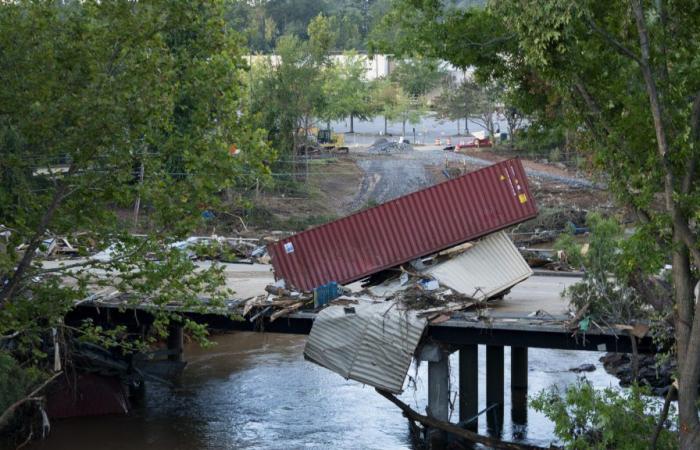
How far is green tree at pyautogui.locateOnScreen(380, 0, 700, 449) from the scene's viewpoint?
653 inches

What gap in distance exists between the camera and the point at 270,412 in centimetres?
2767

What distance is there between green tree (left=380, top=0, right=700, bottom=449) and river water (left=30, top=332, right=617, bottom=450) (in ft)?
28.8

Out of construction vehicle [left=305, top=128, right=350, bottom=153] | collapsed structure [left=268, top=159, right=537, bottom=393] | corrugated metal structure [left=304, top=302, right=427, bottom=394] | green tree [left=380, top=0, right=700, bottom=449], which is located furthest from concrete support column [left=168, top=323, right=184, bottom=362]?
construction vehicle [left=305, top=128, right=350, bottom=153]

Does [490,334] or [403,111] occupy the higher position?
[403,111]

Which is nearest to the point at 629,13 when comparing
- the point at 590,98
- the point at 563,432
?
the point at 590,98

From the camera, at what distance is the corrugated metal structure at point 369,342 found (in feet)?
75.2

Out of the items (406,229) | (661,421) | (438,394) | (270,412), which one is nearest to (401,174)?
(270,412)

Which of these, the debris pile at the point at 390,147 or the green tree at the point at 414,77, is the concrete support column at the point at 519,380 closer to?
the debris pile at the point at 390,147

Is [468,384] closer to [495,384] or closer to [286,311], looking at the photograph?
[495,384]

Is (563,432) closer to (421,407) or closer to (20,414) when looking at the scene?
(421,407)

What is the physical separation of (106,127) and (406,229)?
12.5 metres

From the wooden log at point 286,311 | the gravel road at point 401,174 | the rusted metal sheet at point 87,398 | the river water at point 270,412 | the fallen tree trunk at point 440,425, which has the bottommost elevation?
the river water at point 270,412

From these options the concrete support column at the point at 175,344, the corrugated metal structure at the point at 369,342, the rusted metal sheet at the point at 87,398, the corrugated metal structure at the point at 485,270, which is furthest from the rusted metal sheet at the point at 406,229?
the concrete support column at the point at 175,344

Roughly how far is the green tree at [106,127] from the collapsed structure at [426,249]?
8551 millimetres
